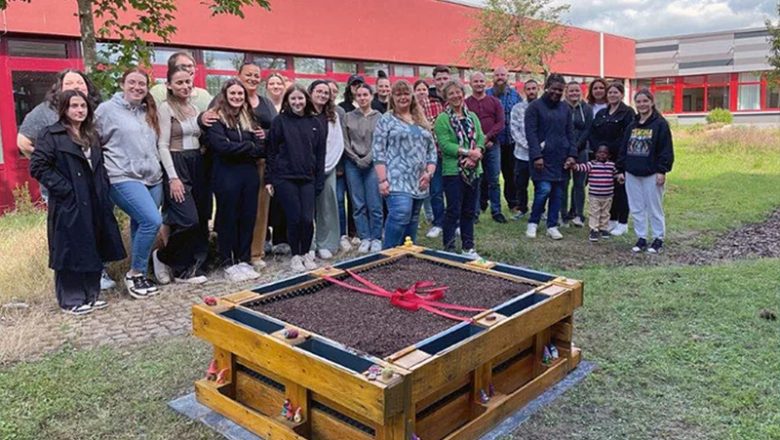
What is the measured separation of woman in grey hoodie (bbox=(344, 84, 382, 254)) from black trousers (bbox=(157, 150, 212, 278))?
178cm

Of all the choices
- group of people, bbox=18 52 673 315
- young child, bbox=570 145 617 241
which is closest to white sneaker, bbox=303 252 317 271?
group of people, bbox=18 52 673 315

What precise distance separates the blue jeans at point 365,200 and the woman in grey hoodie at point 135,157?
2.33 metres

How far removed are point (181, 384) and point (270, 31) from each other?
43.6ft

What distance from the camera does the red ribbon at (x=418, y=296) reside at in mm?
3645

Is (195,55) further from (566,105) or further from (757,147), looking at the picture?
(757,147)

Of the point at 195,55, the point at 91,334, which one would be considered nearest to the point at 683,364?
the point at 91,334

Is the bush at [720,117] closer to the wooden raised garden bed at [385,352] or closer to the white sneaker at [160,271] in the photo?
the white sneaker at [160,271]

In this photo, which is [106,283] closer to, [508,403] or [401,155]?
[401,155]

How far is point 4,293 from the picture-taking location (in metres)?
6.03

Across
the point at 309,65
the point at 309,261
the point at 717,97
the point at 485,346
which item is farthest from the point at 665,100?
the point at 485,346

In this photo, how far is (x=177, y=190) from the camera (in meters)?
6.04

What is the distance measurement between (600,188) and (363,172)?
299 cm

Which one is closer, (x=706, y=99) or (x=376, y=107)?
(x=376, y=107)

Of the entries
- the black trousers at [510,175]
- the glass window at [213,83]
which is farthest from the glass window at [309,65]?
the black trousers at [510,175]
